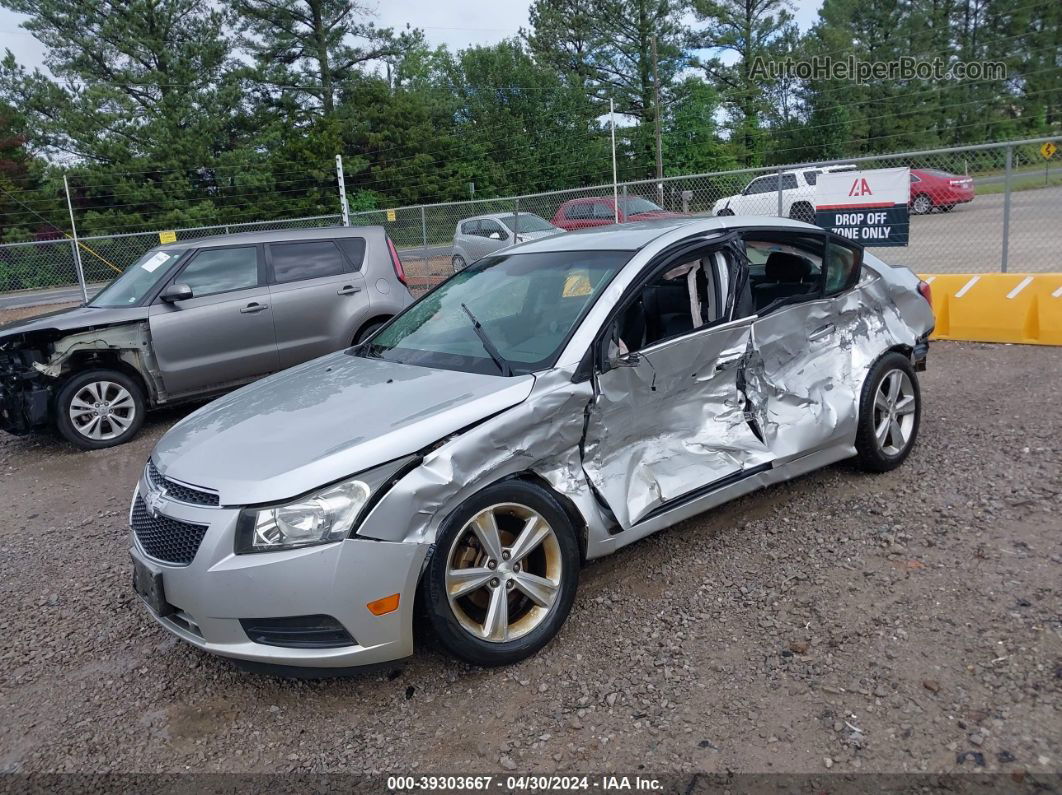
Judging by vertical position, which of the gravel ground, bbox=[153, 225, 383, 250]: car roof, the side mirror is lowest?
the gravel ground

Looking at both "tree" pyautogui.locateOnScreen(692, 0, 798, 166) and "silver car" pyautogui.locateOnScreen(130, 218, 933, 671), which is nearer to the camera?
"silver car" pyautogui.locateOnScreen(130, 218, 933, 671)

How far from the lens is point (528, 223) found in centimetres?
1454

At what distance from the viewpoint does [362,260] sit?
27.0 feet

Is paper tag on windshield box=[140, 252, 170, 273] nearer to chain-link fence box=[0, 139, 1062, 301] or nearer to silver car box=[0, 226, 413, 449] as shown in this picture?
silver car box=[0, 226, 413, 449]

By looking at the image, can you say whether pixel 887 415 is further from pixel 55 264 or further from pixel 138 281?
pixel 55 264

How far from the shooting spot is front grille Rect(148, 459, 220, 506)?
9.67 ft

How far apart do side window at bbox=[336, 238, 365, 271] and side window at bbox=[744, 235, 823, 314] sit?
4606mm

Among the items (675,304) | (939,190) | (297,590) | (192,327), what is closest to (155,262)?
(192,327)

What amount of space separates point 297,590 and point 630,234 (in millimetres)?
2517

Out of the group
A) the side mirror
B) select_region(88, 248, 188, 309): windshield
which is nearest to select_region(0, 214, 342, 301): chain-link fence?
select_region(88, 248, 188, 309): windshield

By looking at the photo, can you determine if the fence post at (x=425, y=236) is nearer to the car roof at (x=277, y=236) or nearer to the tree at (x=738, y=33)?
the car roof at (x=277, y=236)

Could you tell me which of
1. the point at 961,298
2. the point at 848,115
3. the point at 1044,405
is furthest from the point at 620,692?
the point at 848,115

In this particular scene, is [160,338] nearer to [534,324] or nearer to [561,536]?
[534,324]

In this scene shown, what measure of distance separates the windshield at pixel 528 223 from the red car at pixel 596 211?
20 cm
